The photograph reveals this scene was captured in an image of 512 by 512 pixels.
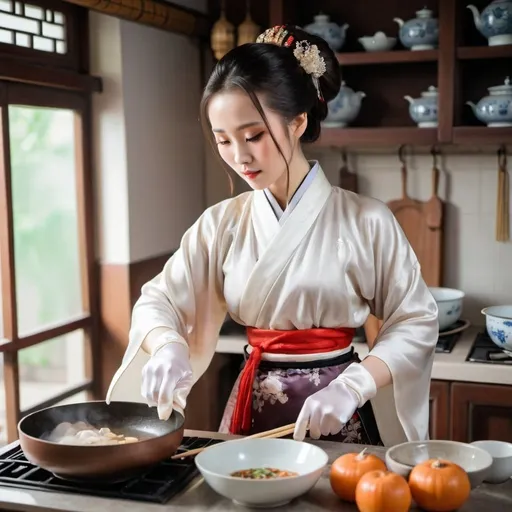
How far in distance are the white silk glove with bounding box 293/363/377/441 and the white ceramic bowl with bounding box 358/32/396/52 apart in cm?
157

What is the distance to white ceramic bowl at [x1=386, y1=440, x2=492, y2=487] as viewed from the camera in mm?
1422

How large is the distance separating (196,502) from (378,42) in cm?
195

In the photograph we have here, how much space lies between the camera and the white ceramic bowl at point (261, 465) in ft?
4.37

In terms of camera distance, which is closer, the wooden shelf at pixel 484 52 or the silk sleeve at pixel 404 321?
the silk sleeve at pixel 404 321

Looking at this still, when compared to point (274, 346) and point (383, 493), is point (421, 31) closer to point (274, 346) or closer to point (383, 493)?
point (274, 346)

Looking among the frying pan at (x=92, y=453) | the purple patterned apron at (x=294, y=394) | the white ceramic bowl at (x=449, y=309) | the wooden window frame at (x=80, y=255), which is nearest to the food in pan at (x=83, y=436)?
the frying pan at (x=92, y=453)

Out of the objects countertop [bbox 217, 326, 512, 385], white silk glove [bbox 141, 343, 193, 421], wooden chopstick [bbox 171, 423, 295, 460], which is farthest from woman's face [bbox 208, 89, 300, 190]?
countertop [bbox 217, 326, 512, 385]

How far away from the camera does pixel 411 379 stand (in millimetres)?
1825

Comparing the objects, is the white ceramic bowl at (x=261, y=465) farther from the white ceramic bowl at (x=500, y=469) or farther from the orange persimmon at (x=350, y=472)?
the white ceramic bowl at (x=500, y=469)

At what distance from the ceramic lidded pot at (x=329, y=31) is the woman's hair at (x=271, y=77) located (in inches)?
42.0

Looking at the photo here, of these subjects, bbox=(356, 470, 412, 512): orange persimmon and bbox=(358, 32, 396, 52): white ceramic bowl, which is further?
bbox=(358, 32, 396, 52): white ceramic bowl

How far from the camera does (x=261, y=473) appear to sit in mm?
1419

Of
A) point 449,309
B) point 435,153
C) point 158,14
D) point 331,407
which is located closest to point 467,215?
point 435,153

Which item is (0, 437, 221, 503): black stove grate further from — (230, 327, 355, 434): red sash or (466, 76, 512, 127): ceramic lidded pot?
(466, 76, 512, 127): ceramic lidded pot
